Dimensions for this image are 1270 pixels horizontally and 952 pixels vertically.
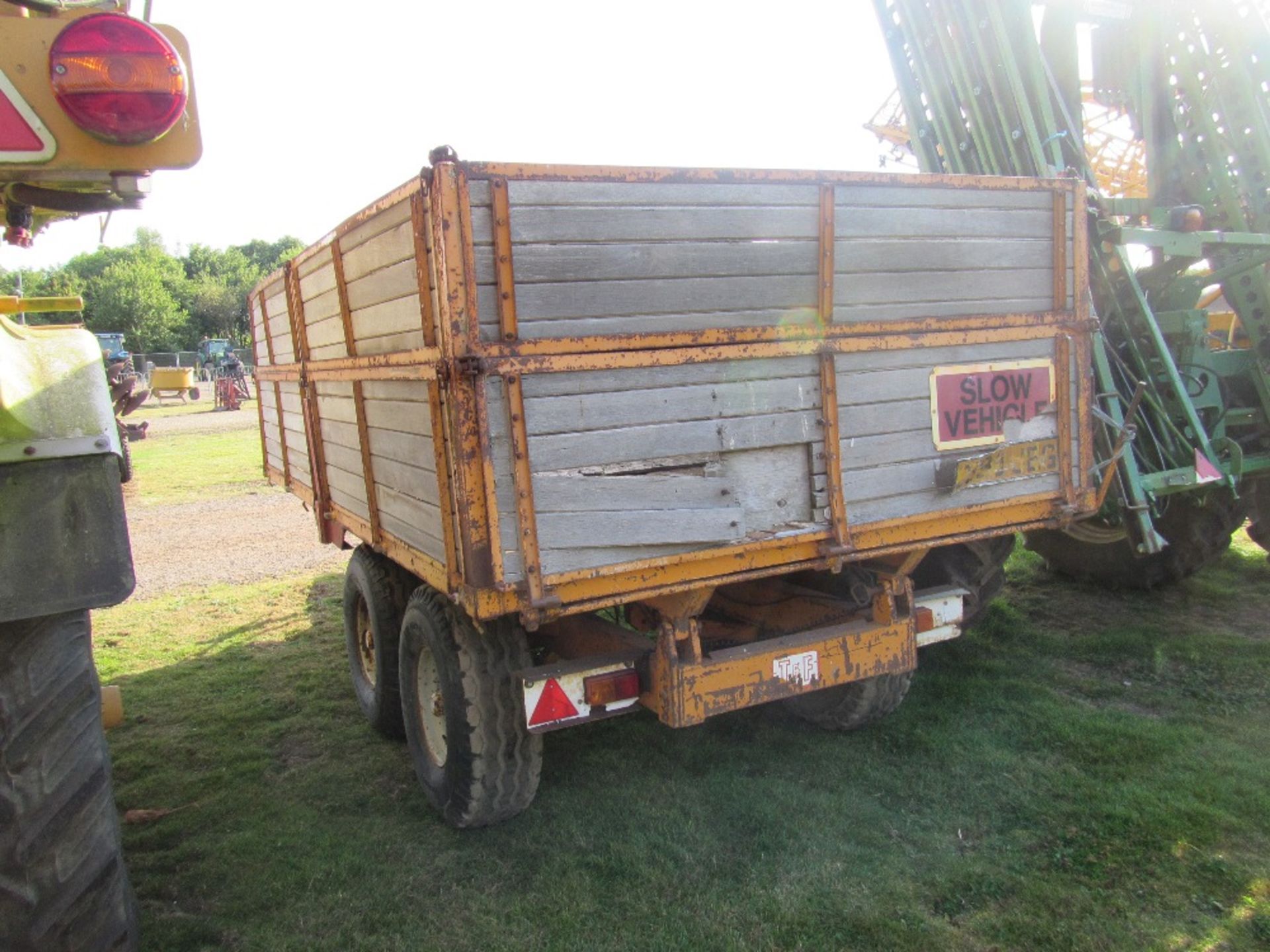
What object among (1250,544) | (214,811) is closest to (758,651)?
(214,811)

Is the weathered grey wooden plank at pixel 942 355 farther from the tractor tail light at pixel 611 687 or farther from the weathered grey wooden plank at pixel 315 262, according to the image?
the weathered grey wooden plank at pixel 315 262

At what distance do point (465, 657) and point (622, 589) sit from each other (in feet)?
2.35

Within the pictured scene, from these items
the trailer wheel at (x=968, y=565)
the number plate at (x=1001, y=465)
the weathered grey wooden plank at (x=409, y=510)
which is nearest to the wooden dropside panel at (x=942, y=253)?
the number plate at (x=1001, y=465)

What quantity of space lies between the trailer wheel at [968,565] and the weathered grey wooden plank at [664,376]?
153 cm

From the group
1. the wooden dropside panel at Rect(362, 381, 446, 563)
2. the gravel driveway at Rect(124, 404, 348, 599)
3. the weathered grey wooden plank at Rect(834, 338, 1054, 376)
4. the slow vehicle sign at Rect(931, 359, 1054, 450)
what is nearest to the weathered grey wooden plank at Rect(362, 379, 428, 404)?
the wooden dropside panel at Rect(362, 381, 446, 563)

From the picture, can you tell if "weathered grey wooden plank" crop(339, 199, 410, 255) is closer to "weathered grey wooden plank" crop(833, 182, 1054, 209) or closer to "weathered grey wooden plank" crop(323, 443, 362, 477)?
"weathered grey wooden plank" crop(323, 443, 362, 477)

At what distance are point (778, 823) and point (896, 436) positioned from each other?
4.98 feet

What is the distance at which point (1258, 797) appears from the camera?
340 centimetres

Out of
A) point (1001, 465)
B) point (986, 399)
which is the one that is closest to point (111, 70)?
point (986, 399)

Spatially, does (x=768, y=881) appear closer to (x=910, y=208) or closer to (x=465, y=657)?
(x=465, y=657)

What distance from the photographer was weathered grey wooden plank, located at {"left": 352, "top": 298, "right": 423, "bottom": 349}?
3.01 m

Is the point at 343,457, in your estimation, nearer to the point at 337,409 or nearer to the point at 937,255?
the point at 337,409

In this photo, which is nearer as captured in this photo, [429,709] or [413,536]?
[413,536]

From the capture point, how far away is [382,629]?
4.43 metres
